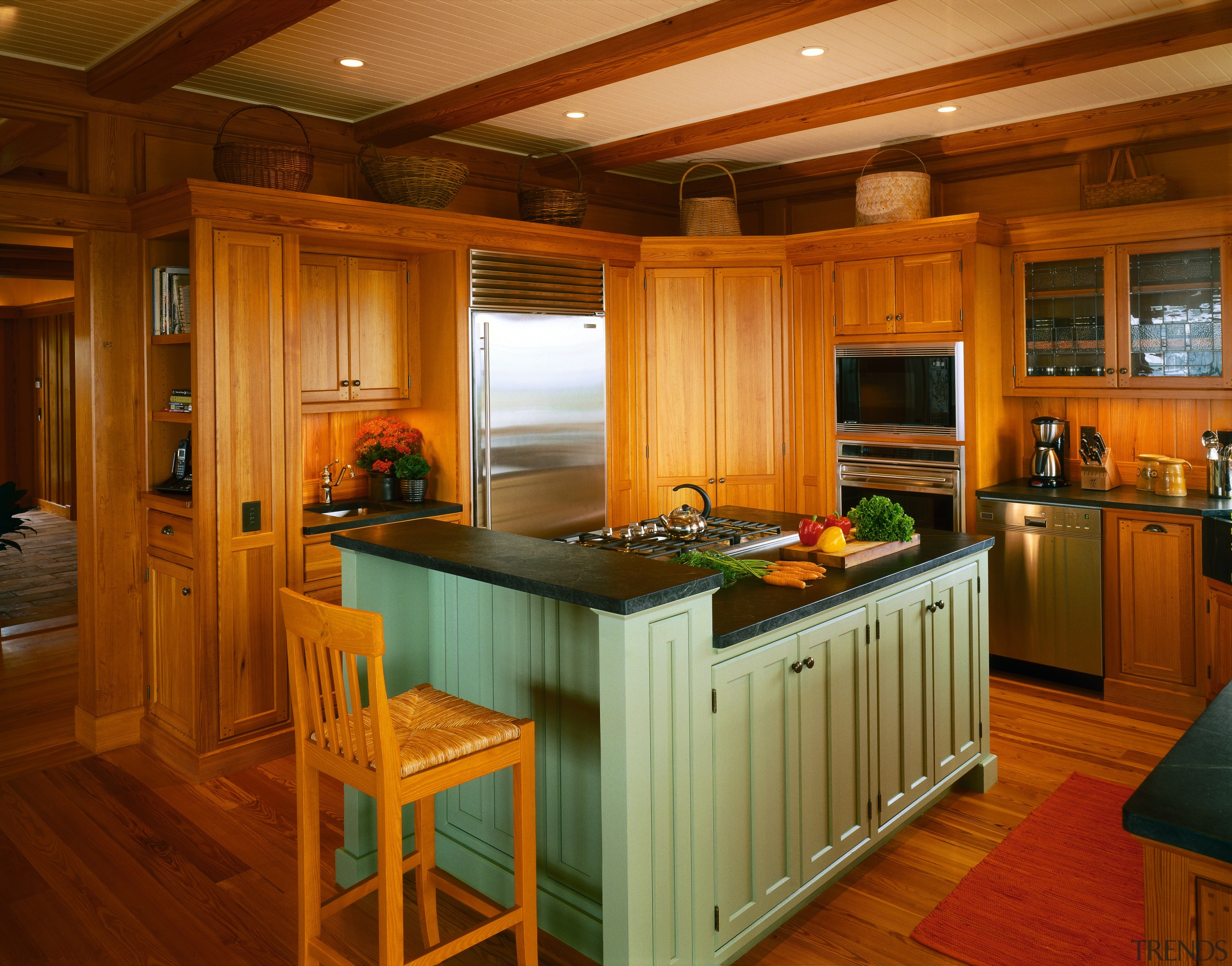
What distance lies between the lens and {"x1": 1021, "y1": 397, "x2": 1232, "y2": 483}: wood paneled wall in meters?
4.75

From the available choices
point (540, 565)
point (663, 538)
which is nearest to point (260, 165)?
point (663, 538)

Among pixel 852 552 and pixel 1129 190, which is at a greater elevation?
pixel 1129 190

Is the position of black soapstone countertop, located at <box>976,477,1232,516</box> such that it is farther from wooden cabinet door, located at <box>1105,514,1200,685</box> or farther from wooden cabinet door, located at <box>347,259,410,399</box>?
wooden cabinet door, located at <box>347,259,410,399</box>

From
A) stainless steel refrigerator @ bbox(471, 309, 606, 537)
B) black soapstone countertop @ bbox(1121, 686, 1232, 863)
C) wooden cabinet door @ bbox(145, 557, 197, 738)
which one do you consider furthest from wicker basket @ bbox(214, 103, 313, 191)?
black soapstone countertop @ bbox(1121, 686, 1232, 863)

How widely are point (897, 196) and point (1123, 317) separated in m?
1.26

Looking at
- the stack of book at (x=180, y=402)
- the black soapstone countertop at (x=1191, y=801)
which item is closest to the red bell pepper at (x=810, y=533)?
the black soapstone countertop at (x=1191, y=801)

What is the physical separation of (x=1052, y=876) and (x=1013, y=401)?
9.65 feet

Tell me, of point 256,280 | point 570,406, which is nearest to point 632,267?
point 570,406

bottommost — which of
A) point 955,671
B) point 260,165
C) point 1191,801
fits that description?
point 955,671

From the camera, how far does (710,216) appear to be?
5430 mm

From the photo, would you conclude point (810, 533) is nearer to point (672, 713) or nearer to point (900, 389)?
point (672, 713)

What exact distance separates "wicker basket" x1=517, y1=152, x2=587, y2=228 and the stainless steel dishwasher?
255cm

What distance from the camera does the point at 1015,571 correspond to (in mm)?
4809

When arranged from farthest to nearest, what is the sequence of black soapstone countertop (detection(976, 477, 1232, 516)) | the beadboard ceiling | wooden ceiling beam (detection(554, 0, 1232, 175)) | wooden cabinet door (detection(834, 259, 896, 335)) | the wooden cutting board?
1. wooden cabinet door (detection(834, 259, 896, 335))
2. black soapstone countertop (detection(976, 477, 1232, 516))
3. wooden ceiling beam (detection(554, 0, 1232, 175))
4. the beadboard ceiling
5. the wooden cutting board
